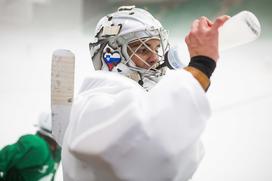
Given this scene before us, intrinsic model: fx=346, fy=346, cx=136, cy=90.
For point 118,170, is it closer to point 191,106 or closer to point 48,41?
point 191,106

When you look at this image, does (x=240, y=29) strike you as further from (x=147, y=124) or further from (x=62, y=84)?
(x=62, y=84)

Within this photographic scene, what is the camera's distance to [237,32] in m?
0.83

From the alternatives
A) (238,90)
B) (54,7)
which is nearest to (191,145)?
(238,90)

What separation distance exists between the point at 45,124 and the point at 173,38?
989mm

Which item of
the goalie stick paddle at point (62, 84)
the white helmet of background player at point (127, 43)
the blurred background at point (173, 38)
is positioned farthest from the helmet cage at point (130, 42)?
the blurred background at point (173, 38)

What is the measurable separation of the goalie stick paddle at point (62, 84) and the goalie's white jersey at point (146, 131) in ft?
0.66

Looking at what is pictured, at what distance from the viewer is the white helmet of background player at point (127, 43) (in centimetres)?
94

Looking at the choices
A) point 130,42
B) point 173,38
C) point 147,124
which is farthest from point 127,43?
point 173,38

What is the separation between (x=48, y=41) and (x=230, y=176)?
150 centimetres

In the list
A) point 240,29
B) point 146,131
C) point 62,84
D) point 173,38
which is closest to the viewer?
point 146,131

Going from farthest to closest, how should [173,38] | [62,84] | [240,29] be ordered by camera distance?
[173,38] < [62,84] < [240,29]

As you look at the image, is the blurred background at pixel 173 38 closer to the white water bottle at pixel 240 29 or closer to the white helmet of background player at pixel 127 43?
the white helmet of background player at pixel 127 43

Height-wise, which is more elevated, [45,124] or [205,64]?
[205,64]

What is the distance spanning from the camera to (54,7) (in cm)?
232
